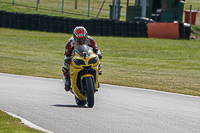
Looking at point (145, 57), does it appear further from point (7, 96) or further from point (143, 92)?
point (7, 96)

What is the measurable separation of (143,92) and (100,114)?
10.6 ft

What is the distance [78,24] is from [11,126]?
2328 cm

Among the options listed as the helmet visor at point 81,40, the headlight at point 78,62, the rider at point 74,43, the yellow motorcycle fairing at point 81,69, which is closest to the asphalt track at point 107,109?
the yellow motorcycle fairing at point 81,69

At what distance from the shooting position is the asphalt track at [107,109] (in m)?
6.33

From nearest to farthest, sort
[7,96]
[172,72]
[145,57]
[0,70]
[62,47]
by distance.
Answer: [7,96], [0,70], [172,72], [145,57], [62,47]

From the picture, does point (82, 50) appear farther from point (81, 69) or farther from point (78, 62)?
point (81, 69)

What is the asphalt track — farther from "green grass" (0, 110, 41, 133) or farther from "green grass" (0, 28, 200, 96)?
"green grass" (0, 28, 200, 96)

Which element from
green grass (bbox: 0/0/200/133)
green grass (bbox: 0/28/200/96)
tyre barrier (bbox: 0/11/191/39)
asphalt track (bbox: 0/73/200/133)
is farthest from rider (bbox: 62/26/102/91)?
tyre barrier (bbox: 0/11/191/39)

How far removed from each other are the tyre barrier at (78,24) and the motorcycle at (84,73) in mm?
19546

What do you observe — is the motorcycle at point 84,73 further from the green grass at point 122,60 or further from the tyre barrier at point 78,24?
the tyre barrier at point 78,24

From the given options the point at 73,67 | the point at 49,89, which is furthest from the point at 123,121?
the point at 49,89

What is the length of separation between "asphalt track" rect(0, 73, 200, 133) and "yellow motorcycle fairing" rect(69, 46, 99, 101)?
375 millimetres

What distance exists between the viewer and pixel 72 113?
7.37m

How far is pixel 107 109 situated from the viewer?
7.81 metres
